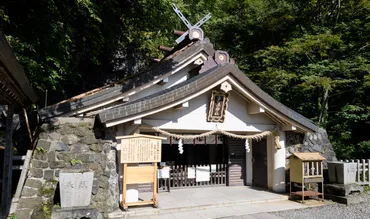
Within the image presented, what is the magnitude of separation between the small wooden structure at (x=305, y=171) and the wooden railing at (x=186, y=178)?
3023 millimetres

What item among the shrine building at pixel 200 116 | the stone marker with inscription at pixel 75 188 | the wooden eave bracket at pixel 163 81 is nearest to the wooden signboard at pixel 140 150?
the shrine building at pixel 200 116

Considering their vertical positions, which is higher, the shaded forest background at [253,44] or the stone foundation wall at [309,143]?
the shaded forest background at [253,44]

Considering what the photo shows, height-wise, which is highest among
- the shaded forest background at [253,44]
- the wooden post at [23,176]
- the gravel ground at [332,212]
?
the shaded forest background at [253,44]

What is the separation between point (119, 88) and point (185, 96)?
2235 mm

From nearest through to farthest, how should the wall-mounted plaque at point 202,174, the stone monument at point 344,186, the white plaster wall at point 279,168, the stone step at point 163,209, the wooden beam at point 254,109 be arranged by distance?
the stone step at point 163,209, the stone monument at point 344,186, the wooden beam at point 254,109, the white plaster wall at point 279,168, the wall-mounted plaque at point 202,174

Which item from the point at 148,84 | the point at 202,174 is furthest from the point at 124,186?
the point at 202,174

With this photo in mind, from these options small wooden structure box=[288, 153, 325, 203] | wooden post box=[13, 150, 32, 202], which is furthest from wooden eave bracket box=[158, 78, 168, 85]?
small wooden structure box=[288, 153, 325, 203]

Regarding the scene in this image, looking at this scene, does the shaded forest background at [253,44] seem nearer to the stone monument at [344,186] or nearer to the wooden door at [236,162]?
the wooden door at [236,162]

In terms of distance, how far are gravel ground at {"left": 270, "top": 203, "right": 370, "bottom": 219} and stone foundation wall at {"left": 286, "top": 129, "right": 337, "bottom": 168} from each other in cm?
238

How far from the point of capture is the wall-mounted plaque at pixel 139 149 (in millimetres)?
7664

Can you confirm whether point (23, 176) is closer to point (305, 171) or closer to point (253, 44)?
point (305, 171)

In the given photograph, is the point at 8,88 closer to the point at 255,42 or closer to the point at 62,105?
the point at 62,105

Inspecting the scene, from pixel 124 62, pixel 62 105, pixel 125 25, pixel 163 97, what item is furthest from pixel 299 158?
pixel 124 62

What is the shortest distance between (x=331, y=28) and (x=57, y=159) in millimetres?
17118
